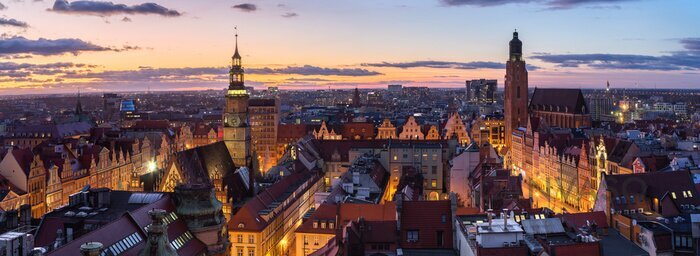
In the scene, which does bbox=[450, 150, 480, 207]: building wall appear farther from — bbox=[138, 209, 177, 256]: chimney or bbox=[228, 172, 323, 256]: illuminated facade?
bbox=[138, 209, 177, 256]: chimney

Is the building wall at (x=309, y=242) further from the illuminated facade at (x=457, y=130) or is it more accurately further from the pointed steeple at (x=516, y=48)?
the pointed steeple at (x=516, y=48)

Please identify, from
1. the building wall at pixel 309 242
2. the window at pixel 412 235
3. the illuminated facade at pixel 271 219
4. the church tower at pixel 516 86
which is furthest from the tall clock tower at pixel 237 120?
the church tower at pixel 516 86

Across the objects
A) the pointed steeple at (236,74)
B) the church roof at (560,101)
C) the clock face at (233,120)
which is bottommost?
the clock face at (233,120)

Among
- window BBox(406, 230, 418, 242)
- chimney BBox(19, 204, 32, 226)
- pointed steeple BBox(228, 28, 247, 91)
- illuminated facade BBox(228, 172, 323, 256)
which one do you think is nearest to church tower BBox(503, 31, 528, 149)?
pointed steeple BBox(228, 28, 247, 91)

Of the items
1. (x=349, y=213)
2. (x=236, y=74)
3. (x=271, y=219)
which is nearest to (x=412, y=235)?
(x=349, y=213)

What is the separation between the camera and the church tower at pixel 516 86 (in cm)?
15600

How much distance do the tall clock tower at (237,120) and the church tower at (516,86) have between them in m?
70.8

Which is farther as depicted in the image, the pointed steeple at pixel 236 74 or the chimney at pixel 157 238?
the pointed steeple at pixel 236 74

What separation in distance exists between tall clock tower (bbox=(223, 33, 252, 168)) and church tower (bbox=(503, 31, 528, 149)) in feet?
232

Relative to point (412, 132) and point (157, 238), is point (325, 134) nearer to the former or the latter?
point (412, 132)

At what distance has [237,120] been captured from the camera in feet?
364

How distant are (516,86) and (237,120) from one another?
74.7 metres

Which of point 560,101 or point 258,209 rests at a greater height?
point 560,101

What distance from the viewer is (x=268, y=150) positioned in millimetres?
151000
